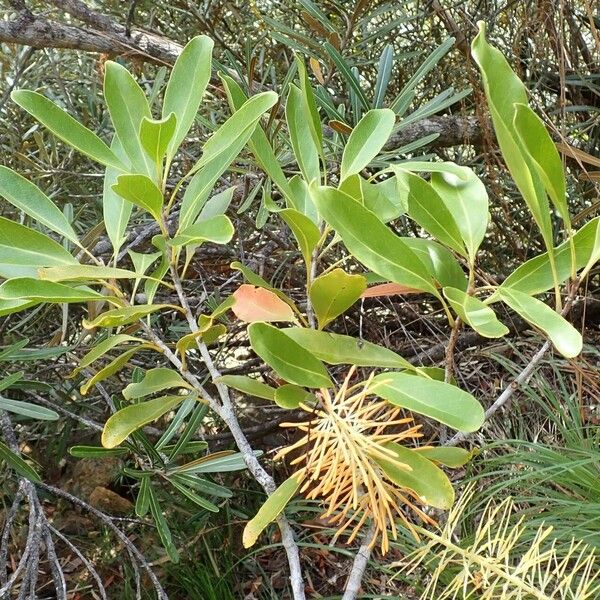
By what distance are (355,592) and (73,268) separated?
35 cm

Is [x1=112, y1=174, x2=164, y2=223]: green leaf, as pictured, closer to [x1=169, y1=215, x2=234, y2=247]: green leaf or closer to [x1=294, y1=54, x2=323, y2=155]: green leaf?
[x1=169, y1=215, x2=234, y2=247]: green leaf

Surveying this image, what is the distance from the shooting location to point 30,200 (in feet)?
2.33

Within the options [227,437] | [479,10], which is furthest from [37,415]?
[479,10]

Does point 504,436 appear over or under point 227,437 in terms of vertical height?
over

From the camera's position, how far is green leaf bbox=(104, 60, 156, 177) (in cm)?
65

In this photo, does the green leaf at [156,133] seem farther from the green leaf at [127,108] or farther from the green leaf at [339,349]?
the green leaf at [339,349]

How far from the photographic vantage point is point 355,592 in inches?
22.9

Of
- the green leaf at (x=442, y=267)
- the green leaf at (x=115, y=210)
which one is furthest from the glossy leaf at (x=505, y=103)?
the green leaf at (x=115, y=210)

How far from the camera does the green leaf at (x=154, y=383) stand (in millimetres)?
693

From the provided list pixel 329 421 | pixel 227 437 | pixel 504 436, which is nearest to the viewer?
pixel 329 421

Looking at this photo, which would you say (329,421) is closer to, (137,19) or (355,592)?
(355,592)

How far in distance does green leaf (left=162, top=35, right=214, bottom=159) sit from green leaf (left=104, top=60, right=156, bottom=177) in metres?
0.03

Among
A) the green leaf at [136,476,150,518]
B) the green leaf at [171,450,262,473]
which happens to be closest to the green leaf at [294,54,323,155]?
the green leaf at [171,450,262,473]

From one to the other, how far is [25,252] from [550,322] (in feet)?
1.52
